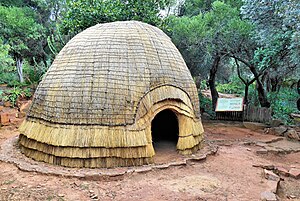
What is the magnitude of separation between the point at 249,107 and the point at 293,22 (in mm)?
6413

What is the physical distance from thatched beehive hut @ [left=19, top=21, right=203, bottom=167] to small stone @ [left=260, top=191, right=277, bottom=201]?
2.59 metres

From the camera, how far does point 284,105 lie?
17.5m

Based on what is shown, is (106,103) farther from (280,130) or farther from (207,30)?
(280,130)

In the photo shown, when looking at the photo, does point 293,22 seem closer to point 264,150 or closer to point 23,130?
point 264,150

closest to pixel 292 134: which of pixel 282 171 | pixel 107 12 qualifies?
pixel 282 171

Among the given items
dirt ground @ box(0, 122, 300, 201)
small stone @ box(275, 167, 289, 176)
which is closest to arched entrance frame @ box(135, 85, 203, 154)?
dirt ground @ box(0, 122, 300, 201)

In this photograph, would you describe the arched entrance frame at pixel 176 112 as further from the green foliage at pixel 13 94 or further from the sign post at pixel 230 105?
the green foliage at pixel 13 94

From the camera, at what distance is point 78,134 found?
6371mm

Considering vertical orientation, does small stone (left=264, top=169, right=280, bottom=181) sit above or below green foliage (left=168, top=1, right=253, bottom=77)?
below

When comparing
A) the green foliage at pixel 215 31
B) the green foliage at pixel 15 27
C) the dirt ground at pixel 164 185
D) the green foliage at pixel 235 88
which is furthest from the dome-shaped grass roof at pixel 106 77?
the green foliage at pixel 235 88

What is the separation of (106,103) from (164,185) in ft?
8.19

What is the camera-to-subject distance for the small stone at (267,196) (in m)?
5.40

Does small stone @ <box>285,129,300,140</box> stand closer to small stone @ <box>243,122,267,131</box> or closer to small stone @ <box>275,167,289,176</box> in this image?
small stone @ <box>243,122,267,131</box>

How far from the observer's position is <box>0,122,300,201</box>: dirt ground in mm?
5258
